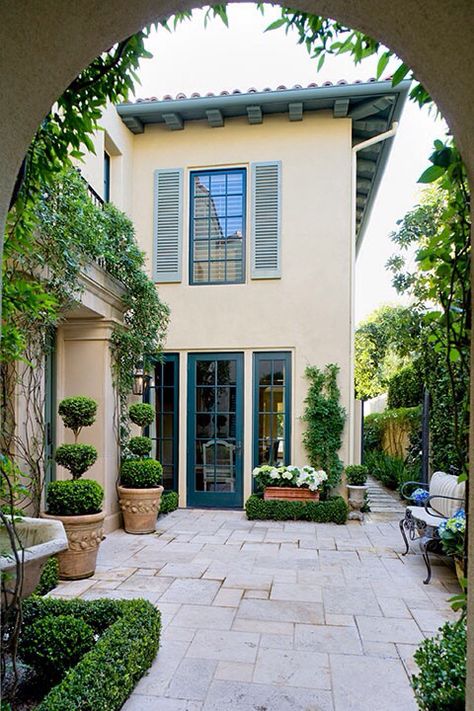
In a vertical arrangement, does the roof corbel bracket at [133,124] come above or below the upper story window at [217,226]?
above

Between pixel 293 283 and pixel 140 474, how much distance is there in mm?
3417

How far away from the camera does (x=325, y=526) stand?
6008 millimetres

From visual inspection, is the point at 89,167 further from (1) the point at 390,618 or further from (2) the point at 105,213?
(1) the point at 390,618

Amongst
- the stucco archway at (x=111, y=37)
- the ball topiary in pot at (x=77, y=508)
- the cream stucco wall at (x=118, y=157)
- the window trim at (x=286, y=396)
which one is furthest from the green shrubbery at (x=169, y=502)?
the stucco archway at (x=111, y=37)

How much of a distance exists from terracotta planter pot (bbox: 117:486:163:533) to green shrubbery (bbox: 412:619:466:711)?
3.98m

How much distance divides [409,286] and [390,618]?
5.17 metres

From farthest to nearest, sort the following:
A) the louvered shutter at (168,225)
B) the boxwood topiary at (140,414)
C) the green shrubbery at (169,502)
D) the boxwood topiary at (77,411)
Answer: the louvered shutter at (168,225)
the green shrubbery at (169,502)
the boxwood topiary at (140,414)
the boxwood topiary at (77,411)

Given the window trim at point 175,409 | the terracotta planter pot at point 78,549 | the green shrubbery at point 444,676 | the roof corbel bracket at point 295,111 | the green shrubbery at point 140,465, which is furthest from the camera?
the window trim at point 175,409

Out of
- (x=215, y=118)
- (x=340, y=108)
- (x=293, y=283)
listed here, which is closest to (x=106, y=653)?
(x=293, y=283)

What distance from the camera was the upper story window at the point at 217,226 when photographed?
725 centimetres

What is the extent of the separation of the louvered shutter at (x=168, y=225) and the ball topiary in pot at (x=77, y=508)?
10.9ft

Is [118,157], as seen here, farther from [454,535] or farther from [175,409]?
[454,535]

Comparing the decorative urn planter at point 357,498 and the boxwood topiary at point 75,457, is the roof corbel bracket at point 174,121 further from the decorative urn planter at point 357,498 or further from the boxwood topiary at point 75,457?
the decorative urn planter at point 357,498

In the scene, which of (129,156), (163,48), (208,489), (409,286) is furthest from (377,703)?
(129,156)
